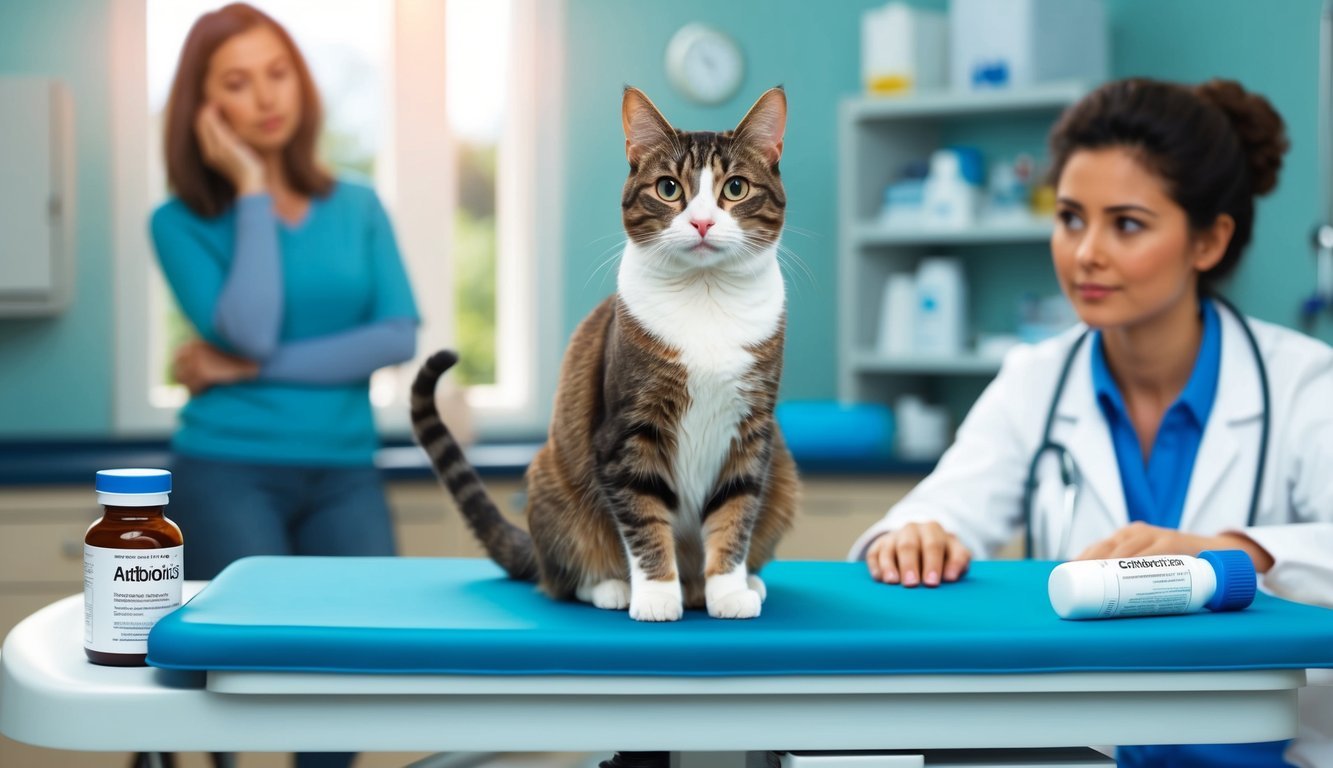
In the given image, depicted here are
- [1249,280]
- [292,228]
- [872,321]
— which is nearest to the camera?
[292,228]

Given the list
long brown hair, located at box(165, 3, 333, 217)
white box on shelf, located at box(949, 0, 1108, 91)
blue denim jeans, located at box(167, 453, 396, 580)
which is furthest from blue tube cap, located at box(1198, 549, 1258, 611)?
white box on shelf, located at box(949, 0, 1108, 91)

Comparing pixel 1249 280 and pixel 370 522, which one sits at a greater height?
pixel 1249 280

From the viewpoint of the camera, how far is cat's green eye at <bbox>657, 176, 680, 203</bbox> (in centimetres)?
104

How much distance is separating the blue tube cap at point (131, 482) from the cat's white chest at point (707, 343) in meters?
0.41

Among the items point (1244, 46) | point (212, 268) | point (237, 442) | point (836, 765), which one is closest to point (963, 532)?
point (836, 765)

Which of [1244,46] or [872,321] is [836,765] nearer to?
[872,321]

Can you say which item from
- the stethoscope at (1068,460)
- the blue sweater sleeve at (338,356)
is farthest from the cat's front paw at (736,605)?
the blue sweater sleeve at (338,356)

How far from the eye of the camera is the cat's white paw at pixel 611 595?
3.66ft

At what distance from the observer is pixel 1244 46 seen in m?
3.15

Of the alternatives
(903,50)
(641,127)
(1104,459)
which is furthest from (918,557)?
(903,50)

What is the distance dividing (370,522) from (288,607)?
100cm

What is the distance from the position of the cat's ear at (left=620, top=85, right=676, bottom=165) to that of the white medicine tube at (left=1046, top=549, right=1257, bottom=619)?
49 cm

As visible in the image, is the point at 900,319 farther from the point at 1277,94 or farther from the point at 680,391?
the point at 680,391

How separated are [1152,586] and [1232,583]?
0.28 ft
